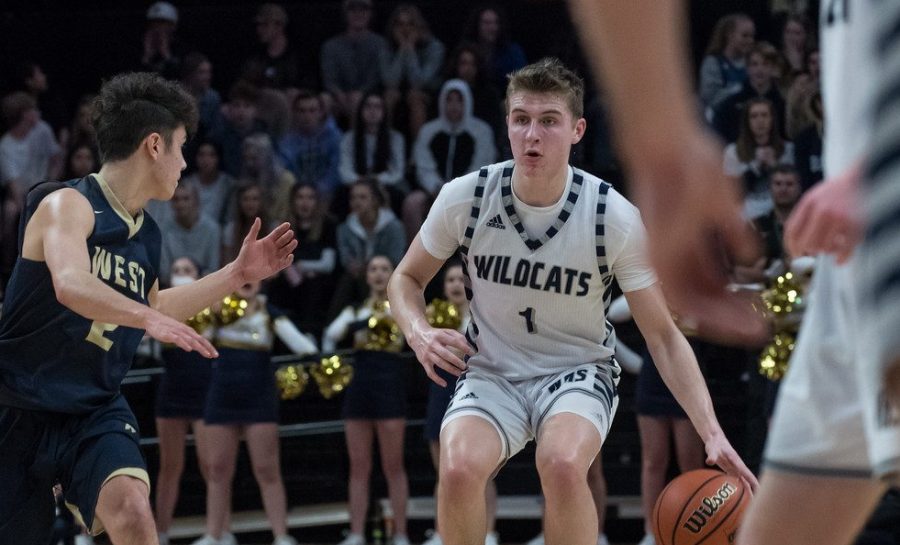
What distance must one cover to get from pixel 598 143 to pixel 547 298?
19.3ft

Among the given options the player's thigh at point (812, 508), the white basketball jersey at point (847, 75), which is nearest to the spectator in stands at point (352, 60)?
the player's thigh at point (812, 508)

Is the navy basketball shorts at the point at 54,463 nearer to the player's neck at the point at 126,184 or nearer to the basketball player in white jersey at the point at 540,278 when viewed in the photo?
the player's neck at the point at 126,184

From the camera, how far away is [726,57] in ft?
34.9

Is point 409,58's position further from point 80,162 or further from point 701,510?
point 701,510

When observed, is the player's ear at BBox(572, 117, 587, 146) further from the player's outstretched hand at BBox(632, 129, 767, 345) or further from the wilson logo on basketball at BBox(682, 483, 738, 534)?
the player's outstretched hand at BBox(632, 129, 767, 345)

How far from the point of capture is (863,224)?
166 cm

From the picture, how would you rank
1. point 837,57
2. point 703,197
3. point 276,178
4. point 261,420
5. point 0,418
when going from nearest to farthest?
point 703,197
point 837,57
point 0,418
point 261,420
point 276,178

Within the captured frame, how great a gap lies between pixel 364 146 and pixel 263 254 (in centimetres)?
588

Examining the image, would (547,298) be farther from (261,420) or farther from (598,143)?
(598,143)

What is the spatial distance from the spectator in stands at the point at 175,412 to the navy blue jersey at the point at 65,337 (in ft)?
13.5

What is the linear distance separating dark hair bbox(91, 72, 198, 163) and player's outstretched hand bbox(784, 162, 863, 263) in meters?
3.58

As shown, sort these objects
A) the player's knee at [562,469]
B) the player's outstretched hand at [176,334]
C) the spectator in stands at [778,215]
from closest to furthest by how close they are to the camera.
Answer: the player's outstretched hand at [176,334] < the player's knee at [562,469] < the spectator in stands at [778,215]

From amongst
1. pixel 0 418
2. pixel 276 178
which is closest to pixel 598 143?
pixel 276 178

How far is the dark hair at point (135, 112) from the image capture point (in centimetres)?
507
